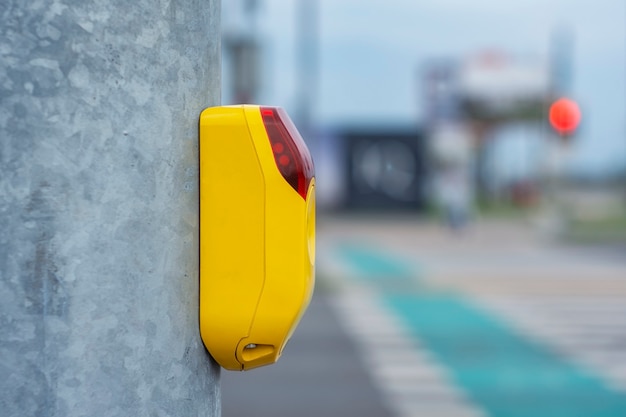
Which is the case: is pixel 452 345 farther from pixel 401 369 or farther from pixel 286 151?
pixel 286 151

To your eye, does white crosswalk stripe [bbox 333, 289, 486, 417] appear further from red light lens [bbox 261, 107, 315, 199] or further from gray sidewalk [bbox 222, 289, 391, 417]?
red light lens [bbox 261, 107, 315, 199]

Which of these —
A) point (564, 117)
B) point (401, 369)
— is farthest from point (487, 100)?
point (401, 369)

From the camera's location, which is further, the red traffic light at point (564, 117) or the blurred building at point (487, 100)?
the blurred building at point (487, 100)

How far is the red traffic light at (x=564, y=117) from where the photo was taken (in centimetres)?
2605

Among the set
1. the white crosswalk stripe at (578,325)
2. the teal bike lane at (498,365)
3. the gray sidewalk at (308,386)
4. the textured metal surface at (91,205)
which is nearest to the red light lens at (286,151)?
the textured metal surface at (91,205)

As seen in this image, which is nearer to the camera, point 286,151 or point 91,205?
point 91,205

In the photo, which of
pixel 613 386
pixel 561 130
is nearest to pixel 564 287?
pixel 613 386

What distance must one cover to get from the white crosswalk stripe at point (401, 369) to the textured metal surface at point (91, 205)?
18.1ft

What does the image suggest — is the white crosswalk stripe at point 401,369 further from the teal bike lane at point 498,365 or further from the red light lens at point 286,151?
the red light lens at point 286,151

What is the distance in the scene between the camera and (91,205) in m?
1.49

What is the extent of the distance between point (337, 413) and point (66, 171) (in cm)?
563

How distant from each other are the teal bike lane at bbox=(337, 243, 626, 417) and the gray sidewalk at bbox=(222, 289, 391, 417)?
0.81 metres

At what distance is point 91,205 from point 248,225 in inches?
10.1

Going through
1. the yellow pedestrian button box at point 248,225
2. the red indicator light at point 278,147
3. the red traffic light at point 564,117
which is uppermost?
the red indicator light at point 278,147
